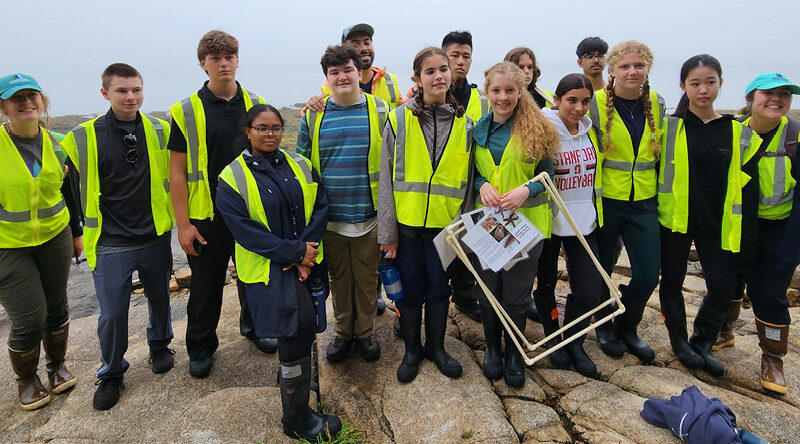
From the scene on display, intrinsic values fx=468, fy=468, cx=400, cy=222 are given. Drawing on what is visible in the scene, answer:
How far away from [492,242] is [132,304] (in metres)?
7.71

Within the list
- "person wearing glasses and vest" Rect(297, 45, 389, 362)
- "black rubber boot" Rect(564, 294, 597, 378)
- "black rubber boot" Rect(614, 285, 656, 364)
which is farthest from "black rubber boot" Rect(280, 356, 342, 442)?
"black rubber boot" Rect(614, 285, 656, 364)

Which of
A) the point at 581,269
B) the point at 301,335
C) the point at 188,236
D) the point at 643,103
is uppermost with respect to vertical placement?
the point at 643,103

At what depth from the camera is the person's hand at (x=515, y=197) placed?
3742 millimetres

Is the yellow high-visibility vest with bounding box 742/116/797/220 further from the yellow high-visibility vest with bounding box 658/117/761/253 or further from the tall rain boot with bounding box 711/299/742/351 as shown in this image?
the tall rain boot with bounding box 711/299/742/351

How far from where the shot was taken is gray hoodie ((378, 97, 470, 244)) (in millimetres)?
4004

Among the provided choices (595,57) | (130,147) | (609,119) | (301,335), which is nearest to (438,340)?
(301,335)

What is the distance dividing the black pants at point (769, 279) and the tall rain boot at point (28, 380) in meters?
6.93

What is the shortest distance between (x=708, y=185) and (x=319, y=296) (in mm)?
3680

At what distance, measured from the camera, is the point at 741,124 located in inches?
166

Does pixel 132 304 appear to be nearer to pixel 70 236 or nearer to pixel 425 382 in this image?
pixel 70 236

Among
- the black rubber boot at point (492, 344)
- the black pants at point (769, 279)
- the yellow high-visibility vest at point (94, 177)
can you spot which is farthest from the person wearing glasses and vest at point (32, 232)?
the black pants at point (769, 279)

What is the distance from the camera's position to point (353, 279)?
15.4 ft

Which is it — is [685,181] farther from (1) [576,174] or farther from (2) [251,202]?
(2) [251,202]

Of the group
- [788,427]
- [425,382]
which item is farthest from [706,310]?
[425,382]
